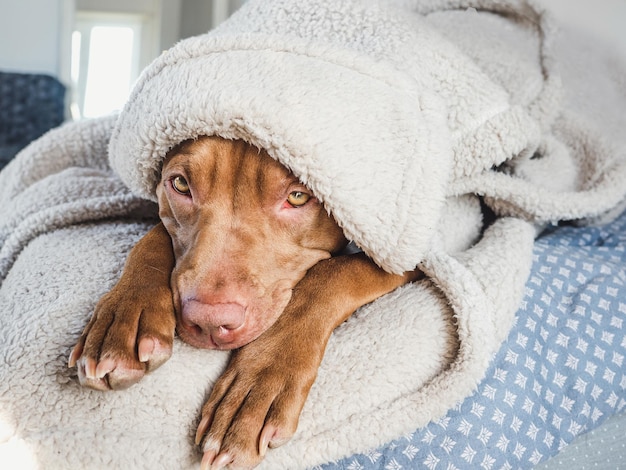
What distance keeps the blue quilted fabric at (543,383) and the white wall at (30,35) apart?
4.92 m

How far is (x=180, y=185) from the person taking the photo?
5.14 ft

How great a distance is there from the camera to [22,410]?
1159 millimetres

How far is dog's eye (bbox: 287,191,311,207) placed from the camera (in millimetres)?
1505

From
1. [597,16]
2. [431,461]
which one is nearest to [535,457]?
[431,461]

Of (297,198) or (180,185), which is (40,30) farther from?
(297,198)

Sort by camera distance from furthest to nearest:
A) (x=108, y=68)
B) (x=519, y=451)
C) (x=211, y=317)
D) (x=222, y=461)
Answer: (x=108, y=68)
(x=519, y=451)
(x=211, y=317)
(x=222, y=461)

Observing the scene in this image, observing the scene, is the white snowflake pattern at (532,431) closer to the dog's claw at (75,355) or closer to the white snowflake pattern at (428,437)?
the white snowflake pattern at (428,437)

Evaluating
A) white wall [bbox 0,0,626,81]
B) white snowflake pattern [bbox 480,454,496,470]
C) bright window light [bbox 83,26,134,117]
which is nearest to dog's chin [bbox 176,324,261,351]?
white snowflake pattern [bbox 480,454,496,470]

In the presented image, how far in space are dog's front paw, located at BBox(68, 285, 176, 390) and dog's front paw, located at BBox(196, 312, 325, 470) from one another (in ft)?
0.45

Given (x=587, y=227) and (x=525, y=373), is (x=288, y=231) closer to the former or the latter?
(x=525, y=373)

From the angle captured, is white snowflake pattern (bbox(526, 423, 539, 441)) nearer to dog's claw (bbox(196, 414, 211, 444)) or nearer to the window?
dog's claw (bbox(196, 414, 211, 444))

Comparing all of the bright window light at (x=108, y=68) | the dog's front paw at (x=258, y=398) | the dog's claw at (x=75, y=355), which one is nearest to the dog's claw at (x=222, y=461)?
the dog's front paw at (x=258, y=398)

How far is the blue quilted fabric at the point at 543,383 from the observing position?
1.32 m

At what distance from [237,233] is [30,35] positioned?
5.00m
